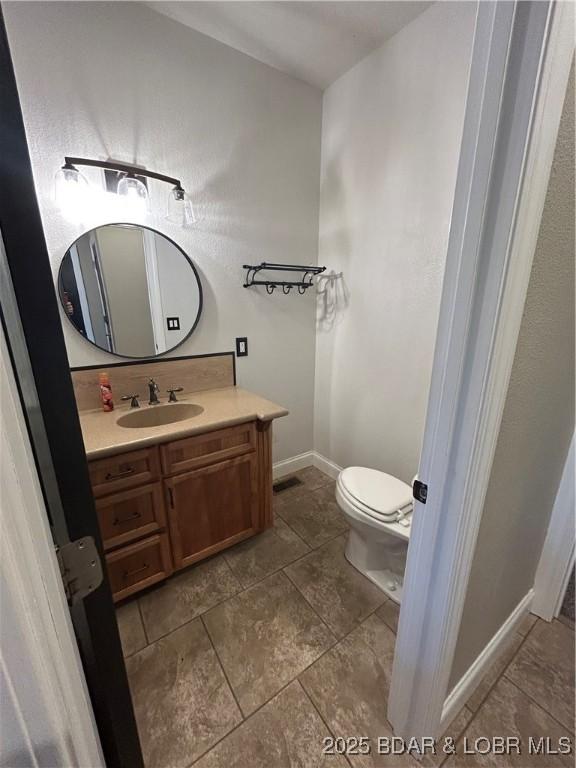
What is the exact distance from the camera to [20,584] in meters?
0.33

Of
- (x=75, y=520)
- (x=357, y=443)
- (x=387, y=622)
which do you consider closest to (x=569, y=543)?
(x=387, y=622)

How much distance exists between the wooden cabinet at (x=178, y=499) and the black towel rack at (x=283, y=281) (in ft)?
3.15

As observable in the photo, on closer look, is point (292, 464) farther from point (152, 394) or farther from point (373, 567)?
point (152, 394)

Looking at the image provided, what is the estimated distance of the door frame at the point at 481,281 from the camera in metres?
0.53

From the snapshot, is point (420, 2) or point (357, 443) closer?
point (420, 2)

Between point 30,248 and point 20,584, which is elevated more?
point 30,248

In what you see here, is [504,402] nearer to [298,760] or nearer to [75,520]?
[75,520]

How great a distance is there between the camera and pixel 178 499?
4.73ft

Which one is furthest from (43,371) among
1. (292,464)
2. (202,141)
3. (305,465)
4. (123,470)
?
(305,465)

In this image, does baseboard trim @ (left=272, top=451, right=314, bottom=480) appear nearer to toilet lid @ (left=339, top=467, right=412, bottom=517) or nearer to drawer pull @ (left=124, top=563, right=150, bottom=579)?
toilet lid @ (left=339, top=467, right=412, bottom=517)

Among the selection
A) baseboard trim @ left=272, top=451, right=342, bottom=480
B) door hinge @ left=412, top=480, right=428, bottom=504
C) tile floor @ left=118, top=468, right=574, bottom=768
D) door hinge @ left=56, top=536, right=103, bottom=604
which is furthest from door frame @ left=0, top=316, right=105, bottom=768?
baseboard trim @ left=272, top=451, right=342, bottom=480

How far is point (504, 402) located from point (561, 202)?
44 centimetres

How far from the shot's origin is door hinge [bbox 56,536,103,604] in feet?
1.47

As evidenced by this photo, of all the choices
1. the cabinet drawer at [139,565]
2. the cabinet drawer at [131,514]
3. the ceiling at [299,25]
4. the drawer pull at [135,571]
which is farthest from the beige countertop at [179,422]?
the ceiling at [299,25]
